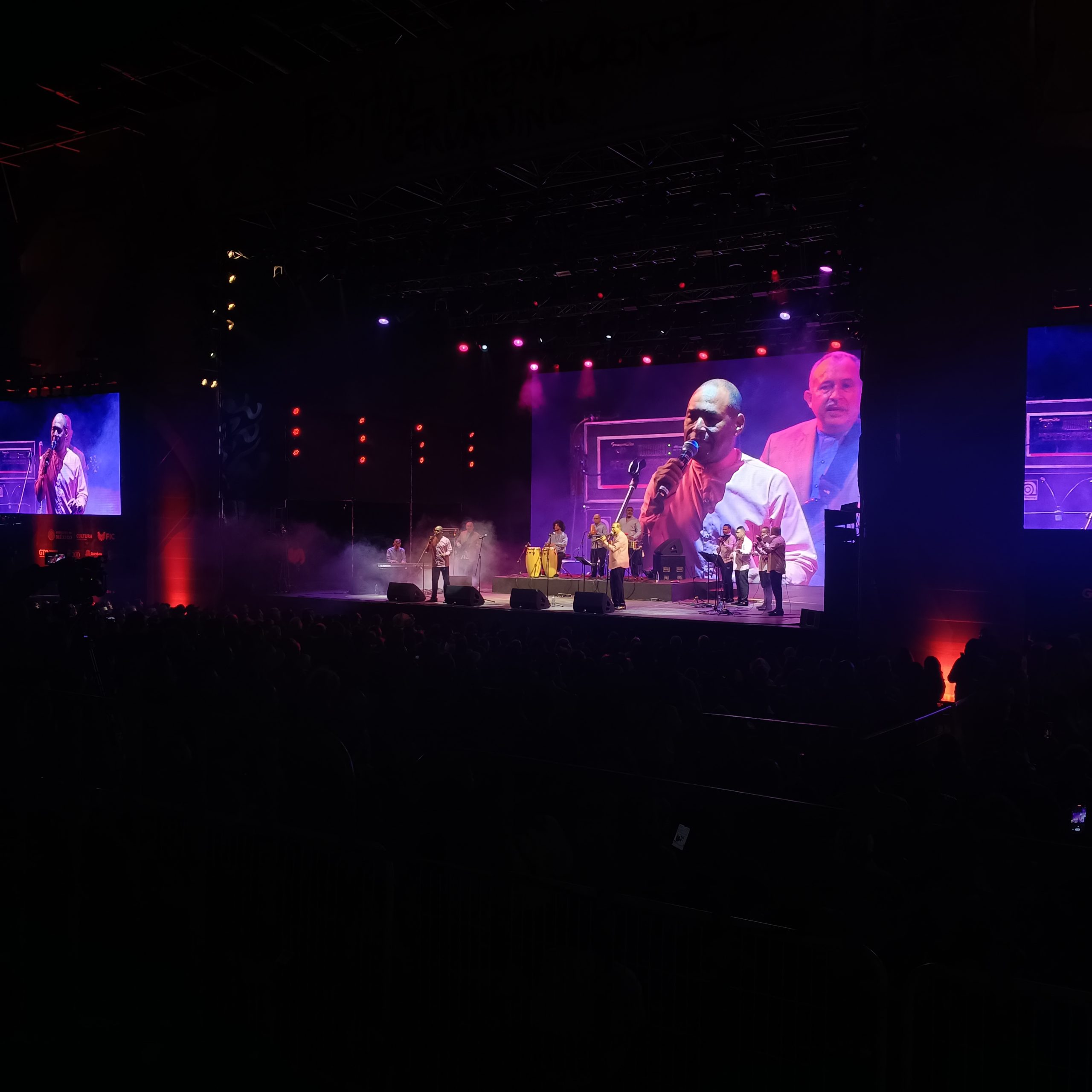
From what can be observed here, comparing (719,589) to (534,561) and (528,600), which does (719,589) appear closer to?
(534,561)

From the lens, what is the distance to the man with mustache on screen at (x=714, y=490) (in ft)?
59.3

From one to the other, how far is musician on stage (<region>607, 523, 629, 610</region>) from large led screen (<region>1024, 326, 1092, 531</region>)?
20.1ft

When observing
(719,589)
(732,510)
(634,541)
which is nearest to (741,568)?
(719,589)

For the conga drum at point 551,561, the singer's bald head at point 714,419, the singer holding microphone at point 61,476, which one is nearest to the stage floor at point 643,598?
the conga drum at point 551,561

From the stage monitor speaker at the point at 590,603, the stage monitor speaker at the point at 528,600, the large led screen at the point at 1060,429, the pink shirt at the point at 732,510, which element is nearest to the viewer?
the large led screen at the point at 1060,429

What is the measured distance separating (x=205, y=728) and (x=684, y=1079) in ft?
8.89

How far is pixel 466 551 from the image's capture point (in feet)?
64.1

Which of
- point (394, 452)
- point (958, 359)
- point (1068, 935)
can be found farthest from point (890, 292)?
point (394, 452)

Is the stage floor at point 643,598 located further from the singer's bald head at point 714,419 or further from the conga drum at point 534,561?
the singer's bald head at point 714,419

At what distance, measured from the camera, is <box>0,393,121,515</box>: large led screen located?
14477 millimetres

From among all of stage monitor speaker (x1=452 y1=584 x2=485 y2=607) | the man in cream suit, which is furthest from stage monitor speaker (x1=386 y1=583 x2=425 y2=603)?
the man in cream suit

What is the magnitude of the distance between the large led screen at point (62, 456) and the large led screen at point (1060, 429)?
13310 mm

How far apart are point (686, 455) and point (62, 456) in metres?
11.9

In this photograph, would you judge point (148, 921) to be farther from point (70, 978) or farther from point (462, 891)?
point (462, 891)
